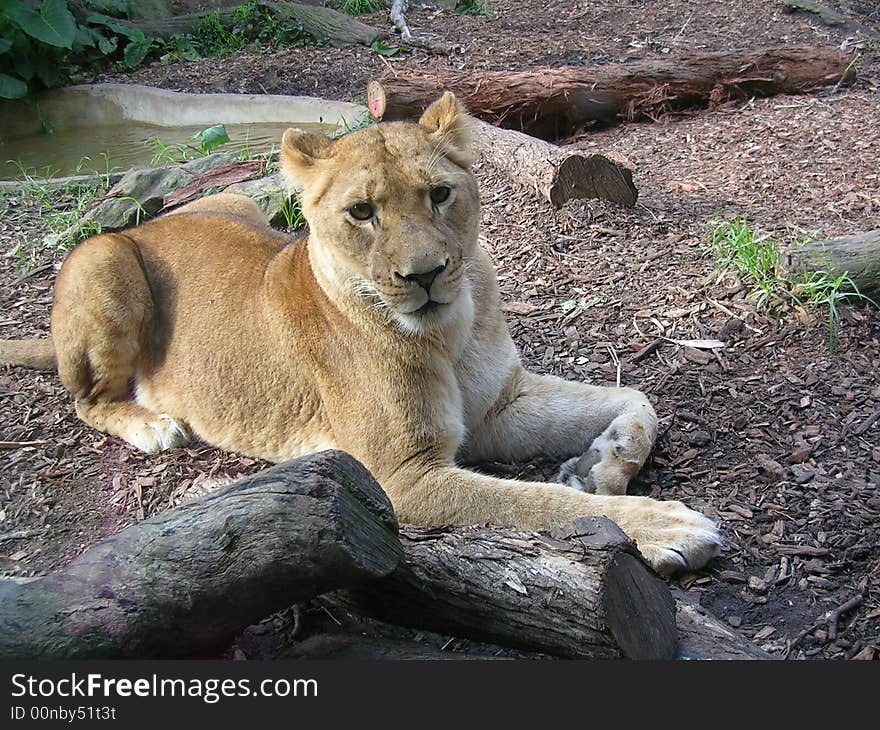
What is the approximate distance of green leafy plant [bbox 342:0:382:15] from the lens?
49.4ft

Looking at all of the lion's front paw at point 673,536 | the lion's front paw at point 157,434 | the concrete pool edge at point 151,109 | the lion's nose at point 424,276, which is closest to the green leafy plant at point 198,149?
the concrete pool edge at point 151,109

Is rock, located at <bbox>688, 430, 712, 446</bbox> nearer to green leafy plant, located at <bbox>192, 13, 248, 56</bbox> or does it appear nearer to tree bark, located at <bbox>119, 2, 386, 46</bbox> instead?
tree bark, located at <bbox>119, 2, 386, 46</bbox>

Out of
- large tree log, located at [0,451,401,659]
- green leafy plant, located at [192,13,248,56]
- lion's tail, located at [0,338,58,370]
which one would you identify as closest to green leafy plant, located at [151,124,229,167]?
lion's tail, located at [0,338,58,370]

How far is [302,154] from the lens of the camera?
3955 millimetres

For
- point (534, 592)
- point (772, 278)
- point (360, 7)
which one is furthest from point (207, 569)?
point (360, 7)

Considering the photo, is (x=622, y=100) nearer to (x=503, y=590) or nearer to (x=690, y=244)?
(x=690, y=244)

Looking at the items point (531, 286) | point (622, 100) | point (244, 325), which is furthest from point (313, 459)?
point (622, 100)

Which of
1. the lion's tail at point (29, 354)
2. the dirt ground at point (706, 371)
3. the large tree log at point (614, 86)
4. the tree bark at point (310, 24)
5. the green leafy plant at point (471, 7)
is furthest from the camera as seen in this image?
the green leafy plant at point (471, 7)

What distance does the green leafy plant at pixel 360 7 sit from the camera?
49.4 ft

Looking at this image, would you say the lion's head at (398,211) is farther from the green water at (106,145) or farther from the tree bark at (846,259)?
the green water at (106,145)

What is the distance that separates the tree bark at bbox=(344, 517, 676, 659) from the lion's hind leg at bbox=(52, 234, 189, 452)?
2221mm

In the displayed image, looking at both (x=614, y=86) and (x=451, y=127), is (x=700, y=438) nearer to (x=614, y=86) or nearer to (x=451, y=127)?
(x=451, y=127)

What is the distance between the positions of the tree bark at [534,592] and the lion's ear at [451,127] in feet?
5.69

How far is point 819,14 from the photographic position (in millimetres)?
11680
